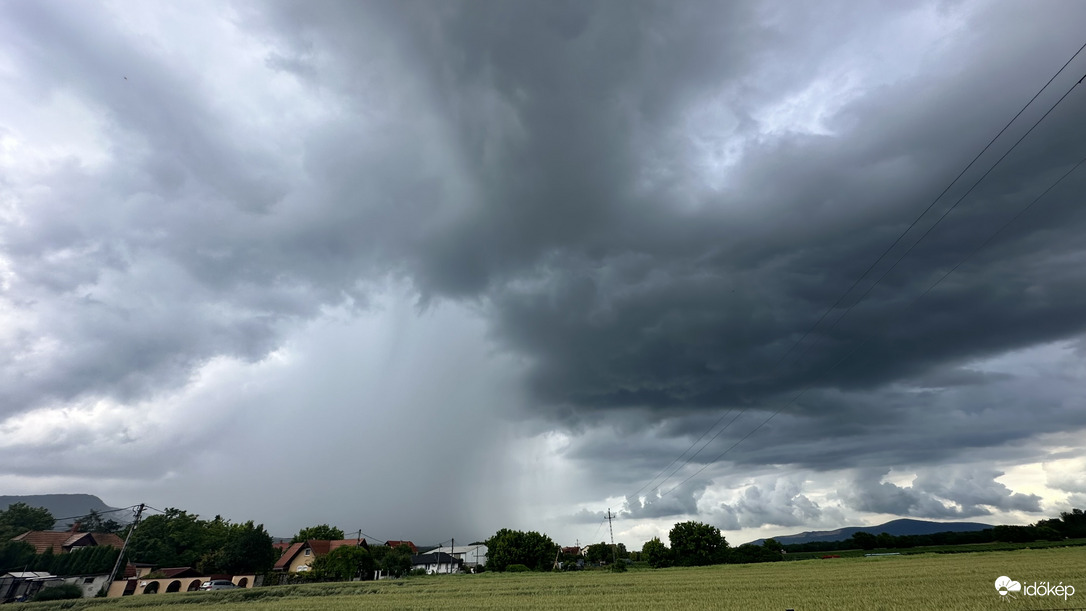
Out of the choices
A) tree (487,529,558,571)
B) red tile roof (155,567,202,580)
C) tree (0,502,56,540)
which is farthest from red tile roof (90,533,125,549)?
tree (487,529,558,571)

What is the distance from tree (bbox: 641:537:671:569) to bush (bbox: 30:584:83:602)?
102697 mm

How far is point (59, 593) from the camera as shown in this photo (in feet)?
215

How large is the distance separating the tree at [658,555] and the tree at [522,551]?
900 inches

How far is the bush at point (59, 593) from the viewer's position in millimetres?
63781

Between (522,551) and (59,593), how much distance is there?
77.7 meters

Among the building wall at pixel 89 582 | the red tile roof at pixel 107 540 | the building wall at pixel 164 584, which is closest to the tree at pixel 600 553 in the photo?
the building wall at pixel 164 584

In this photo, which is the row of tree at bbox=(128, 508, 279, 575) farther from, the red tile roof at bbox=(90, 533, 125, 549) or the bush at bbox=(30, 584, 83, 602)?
the bush at bbox=(30, 584, 83, 602)

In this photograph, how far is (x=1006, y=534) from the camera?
126 meters

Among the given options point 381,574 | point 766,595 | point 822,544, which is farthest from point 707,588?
point 822,544

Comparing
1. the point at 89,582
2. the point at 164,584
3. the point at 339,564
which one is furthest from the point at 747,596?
the point at 89,582

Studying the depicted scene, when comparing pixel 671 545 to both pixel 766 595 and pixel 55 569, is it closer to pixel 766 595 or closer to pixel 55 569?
pixel 766 595

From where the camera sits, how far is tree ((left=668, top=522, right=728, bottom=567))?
111500 mm

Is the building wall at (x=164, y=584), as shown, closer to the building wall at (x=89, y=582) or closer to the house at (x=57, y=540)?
the building wall at (x=89, y=582)

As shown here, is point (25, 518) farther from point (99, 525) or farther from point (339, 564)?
point (339, 564)
